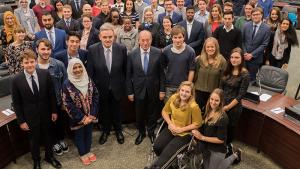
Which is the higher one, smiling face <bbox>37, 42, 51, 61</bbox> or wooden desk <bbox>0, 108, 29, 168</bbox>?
smiling face <bbox>37, 42, 51, 61</bbox>

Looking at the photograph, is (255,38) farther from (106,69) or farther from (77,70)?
(77,70)

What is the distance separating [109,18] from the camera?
16.4ft

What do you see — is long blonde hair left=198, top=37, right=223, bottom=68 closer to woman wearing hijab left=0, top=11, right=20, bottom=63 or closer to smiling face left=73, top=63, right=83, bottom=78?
smiling face left=73, top=63, right=83, bottom=78

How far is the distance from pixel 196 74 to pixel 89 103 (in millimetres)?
1370

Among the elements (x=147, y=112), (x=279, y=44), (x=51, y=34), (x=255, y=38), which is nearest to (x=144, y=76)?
(x=147, y=112)

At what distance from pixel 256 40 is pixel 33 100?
131 inches

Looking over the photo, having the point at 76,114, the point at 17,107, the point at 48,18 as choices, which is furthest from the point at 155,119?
the point at 48,18

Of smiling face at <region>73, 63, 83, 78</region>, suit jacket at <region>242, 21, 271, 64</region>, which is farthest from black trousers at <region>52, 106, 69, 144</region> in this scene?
suit jacket at <region>242, 21, 271, 64</region>

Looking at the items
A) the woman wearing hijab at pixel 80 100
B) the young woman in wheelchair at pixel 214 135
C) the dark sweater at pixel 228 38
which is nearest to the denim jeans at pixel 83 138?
the woman wearing hijab at pixel 80 100

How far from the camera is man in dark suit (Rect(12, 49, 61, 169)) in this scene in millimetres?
3260

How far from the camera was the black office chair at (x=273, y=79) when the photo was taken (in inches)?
171

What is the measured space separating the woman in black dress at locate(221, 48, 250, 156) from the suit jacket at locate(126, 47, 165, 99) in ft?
2.69

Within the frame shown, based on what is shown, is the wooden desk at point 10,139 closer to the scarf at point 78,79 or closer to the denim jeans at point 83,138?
the denim jeans at point 83,138

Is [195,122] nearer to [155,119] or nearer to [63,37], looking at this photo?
[155,119]
